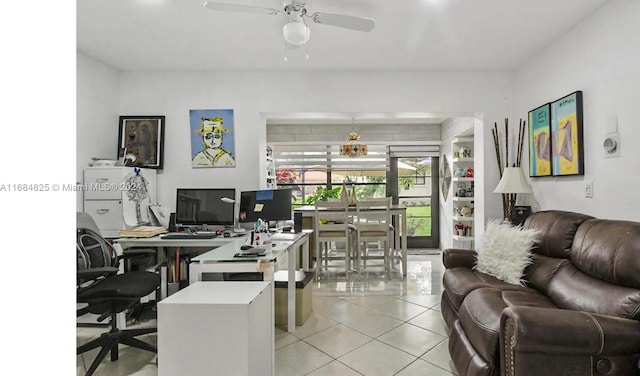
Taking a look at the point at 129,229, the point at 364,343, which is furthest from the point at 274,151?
the point at 364,343

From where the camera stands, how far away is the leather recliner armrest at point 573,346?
4.66 ft

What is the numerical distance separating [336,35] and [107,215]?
9.23 feet

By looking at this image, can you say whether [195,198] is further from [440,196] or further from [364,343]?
[440,196]

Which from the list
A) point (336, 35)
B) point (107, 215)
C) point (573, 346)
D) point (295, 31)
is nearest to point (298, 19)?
point (295, 31)

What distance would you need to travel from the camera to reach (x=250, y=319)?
1.65 metres

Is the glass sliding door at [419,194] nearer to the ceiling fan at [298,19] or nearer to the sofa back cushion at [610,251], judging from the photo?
the sofa back cushion at [610,251]

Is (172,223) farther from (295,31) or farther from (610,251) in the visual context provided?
(610,251)

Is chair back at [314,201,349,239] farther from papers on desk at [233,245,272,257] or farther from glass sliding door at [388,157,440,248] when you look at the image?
glass sliding door at [388,157,440,248]

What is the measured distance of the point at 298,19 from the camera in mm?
2354

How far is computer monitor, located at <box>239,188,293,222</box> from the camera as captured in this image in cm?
338

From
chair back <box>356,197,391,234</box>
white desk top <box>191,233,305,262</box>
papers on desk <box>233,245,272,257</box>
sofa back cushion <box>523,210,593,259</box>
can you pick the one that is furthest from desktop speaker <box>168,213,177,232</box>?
sofa back cushion <box>523,210,593,259</box>

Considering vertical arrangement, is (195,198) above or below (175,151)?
below

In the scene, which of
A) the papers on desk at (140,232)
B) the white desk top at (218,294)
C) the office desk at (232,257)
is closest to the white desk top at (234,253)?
the office desk at (232,257)
